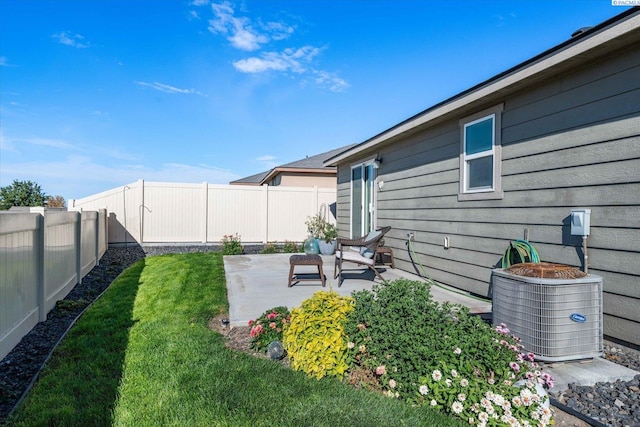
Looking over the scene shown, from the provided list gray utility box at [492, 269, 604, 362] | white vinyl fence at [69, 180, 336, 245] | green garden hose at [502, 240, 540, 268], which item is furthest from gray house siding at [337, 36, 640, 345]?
white vinyl fence at [69, 180, 336, 245]

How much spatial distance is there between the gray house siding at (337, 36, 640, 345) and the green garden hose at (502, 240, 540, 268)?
0.16 m

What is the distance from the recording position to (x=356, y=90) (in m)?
11.4

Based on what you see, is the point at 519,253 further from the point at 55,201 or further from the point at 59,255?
the point at 55,201

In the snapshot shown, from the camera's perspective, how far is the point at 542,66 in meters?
3.65

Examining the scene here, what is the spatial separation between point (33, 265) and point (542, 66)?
17.6ft

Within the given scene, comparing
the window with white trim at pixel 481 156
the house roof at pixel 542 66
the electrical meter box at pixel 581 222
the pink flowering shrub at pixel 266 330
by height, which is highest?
the house roof at pixel 542 66

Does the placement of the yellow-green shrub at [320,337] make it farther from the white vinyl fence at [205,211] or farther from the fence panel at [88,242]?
the white vinyl fence at [205,211]

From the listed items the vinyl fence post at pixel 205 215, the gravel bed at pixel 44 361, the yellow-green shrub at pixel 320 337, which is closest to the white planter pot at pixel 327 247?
the vinyl fence post at pixel 205 215

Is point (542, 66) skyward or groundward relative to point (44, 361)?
skyward

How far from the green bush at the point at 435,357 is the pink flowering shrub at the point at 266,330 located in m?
0.77

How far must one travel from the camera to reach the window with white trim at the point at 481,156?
466 cm

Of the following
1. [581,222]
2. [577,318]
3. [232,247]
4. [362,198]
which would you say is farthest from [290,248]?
[577,318]

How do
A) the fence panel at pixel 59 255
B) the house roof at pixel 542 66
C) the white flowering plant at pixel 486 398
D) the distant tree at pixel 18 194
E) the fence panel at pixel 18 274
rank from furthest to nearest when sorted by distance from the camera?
1. the distant tree at pixel 18 194
2. the fence panel at pixel 59 255
3. the house roof at pixel 542 66
4. the fence panel at pixel 18 274
5. the white flowering plant at pixel 486 398

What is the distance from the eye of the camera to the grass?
2.09 m
